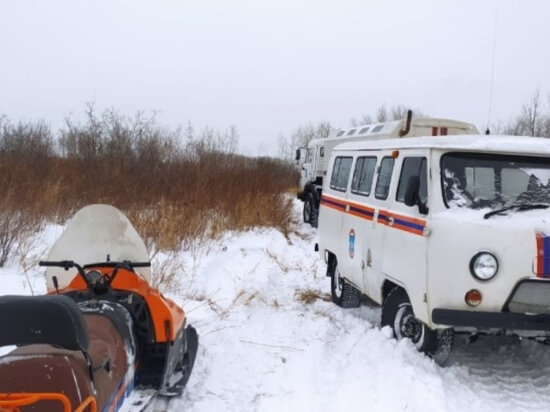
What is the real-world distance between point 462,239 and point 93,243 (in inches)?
116

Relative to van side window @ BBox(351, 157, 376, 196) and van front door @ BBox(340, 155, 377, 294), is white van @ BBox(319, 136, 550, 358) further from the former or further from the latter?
van side window @ BBox(351, 157, 376, 196)

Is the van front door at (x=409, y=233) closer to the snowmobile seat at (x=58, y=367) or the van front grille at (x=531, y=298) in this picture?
the van front grille at (x=531, y=298)

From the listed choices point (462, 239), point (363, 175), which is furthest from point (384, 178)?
point (462, 239)

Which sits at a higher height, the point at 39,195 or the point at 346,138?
the point at 346,138

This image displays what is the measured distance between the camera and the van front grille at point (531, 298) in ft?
14.4

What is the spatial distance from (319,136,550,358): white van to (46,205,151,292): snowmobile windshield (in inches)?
95.4

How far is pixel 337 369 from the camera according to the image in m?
5.04

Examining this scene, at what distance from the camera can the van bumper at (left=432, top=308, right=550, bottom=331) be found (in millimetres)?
4336

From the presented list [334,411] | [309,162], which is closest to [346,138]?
[309,162]

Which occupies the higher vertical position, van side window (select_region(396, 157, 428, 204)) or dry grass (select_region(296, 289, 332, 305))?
van side window (select_region(396, 157, 428, 204))

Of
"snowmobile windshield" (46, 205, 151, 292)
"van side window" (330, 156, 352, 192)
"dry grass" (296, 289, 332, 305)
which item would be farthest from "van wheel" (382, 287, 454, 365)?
"snowmobile windshield" (46, 205, 151, 292)

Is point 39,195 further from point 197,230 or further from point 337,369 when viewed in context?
point 337,369

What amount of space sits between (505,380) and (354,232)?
2.54 metres

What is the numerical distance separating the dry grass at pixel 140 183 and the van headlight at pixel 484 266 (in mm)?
6033
